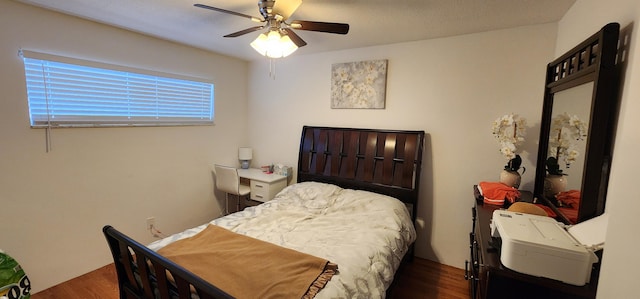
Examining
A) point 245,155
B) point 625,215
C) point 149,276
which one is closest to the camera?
point 625,215

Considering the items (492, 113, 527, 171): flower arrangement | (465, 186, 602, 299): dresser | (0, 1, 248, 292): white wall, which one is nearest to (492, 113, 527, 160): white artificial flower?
(492, 113, 527, 171): flower arrangement

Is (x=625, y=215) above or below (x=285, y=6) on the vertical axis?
below

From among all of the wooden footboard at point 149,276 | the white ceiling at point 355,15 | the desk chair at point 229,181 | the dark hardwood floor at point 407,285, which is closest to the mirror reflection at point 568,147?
the white ceiling at point 355,15

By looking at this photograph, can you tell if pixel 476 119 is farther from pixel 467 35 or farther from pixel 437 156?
pixel 467 35

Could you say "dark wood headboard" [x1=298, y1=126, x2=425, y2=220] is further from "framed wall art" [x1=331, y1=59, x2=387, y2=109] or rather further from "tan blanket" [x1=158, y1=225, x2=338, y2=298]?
"tan blanket" [x1=158, y1=225, x2=338, y2=298]

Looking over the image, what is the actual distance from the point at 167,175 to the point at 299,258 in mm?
2184

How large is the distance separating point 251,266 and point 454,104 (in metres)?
2.24

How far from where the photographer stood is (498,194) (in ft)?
6.05

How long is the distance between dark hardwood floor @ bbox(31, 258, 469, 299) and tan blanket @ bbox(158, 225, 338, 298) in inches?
39.5

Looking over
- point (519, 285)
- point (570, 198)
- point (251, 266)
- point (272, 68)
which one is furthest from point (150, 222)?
point (570, 198)

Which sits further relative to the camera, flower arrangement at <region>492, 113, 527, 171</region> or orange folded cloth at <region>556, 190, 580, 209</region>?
flower arrangement at <region>492, 113, 527, 171</region>

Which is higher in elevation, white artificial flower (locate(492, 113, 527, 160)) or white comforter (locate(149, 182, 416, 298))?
white artificial flower (locate(492, 113, 527, 160))

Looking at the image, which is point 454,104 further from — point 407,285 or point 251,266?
point 251,266

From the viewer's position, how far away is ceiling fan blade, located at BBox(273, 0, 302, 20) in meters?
1.56
